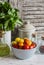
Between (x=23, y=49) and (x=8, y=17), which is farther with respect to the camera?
(x=8, y=17)

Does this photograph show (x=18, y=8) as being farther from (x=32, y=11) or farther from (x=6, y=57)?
(x=6, y=57)

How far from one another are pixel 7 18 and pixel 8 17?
0.4 inches

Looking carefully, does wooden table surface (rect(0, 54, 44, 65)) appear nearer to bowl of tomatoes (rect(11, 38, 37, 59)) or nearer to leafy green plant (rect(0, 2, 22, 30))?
bowl of tomatoes (rect(11, 38, 37, 59))

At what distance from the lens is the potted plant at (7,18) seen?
1314mm

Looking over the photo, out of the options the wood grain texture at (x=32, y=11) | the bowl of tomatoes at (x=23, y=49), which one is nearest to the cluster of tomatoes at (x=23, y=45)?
the bowl of tomatoes at (x=23, y=49)

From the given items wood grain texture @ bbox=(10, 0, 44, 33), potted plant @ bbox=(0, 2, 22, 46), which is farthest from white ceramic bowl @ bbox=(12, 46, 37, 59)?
wood grain texture @ bbox=(10, 0, 44, 33)

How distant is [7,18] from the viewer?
1327mm

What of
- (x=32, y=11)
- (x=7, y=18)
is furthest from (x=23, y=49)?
(x=32, y=11)

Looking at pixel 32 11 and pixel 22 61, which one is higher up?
pixel 32 11

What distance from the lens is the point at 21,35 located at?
1.47 metres

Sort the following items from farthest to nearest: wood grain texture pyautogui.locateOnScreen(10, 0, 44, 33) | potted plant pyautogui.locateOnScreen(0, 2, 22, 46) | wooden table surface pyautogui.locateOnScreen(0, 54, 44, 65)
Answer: wood grain texture pyautogui.locateOnScreen(10, 0, 44, 33), potted plant pyautogui.locateOnScreen(0, 2, 22, 46), wooden table surface pyautogui.locateOnScreen(0, 54, 44, 65)

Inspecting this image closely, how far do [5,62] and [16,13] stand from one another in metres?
0.41

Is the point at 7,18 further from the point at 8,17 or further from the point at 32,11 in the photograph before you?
the point at 32,11

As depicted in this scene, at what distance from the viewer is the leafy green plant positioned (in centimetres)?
132
